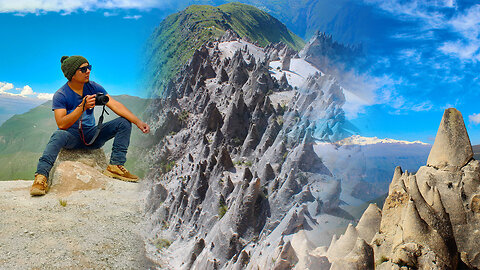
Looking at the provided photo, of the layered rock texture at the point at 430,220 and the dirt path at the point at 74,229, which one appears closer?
the layered rock texture at the point at 430,220

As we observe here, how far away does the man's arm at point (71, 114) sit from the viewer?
198 inches

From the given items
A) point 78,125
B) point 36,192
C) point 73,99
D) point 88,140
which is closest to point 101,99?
point 73,99

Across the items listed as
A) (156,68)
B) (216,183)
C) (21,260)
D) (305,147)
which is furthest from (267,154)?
(156,68)

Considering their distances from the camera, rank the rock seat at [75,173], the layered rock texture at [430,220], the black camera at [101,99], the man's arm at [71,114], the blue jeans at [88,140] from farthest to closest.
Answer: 1. the rock seat at [75,173]
2. the blue jeans at [88,140]
3. the black camera at [101,99]
4. the man's arm at [71,114]
5. the layered rock texture at [430,220]

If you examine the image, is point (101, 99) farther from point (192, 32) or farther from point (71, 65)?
point (192, 32)

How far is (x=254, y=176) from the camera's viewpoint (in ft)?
16.9

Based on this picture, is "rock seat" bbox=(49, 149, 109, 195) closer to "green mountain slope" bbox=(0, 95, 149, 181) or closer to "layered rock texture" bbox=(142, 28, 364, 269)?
"green mountain slope" bbox=(0, 95, 149, 181)

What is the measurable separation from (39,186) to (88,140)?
1130 mm

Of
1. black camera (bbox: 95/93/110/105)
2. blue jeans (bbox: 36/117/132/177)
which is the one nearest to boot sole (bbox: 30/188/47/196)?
blue jeans (bbox: 36/117/132/177)

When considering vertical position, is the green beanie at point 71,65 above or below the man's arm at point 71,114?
above

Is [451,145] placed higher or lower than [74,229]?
higher

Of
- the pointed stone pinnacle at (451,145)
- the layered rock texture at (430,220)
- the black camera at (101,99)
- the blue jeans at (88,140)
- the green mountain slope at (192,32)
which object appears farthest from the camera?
the green mountain slope at (192,32)

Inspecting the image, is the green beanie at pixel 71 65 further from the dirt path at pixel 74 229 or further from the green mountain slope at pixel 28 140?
the dirt path at pixel 74 229

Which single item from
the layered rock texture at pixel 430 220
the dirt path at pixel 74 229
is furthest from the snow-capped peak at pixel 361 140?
the dirt path at pixel 74 229
